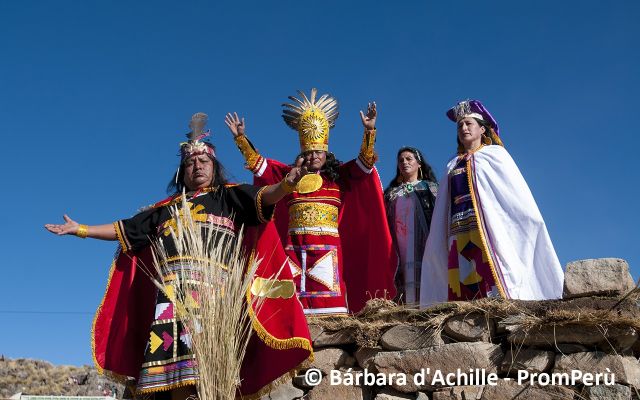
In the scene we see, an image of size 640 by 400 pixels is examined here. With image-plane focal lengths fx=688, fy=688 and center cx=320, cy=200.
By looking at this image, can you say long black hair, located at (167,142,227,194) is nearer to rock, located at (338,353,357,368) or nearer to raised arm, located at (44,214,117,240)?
raised arm, located at (44,214,117,240)

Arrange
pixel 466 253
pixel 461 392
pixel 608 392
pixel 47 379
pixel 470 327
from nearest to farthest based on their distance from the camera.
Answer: pixel 608 392 < pixel 461 392 < pixel 470 327 < pixel 466 253 < pixel 47 379

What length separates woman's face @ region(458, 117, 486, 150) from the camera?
6.03 metres

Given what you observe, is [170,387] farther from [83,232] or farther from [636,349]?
[636,349]

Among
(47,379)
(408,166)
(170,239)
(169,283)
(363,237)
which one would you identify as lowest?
(169,283)

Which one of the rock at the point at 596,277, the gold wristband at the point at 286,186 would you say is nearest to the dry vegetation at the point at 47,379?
the gold wristband at the point at 286,186

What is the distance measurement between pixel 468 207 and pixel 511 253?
1.83 ft

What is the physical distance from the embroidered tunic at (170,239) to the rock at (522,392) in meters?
1.77

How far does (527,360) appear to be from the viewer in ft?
13.6

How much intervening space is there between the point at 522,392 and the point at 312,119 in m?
3.46

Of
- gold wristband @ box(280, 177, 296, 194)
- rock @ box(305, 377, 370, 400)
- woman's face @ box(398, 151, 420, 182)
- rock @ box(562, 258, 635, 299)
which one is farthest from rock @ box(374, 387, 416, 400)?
woman's face @ box(398, 151, 420, 182)

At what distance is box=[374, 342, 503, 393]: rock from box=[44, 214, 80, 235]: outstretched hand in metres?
2.17

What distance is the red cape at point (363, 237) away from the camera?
6172 millimetres

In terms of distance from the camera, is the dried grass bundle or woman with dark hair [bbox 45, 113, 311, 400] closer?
the dried grass bundle

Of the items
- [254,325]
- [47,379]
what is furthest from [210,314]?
[47,379]
